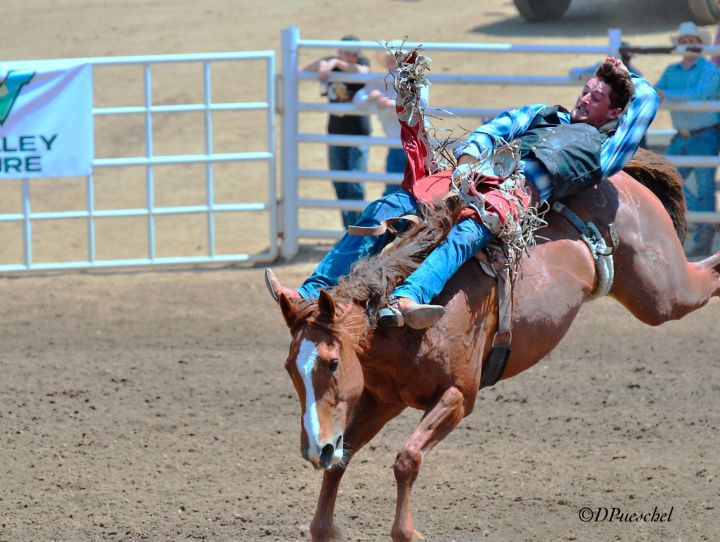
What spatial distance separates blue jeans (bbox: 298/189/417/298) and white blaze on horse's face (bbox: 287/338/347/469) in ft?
1.39

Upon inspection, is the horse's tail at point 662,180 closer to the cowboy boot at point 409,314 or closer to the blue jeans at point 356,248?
the blue jeans at point 356,248

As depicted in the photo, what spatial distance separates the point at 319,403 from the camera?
334cm

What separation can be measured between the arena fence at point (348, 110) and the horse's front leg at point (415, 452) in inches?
188

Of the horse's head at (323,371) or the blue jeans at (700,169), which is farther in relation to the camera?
the blue jeans at (700,169)

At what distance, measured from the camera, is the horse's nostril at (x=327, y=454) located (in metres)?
3.30

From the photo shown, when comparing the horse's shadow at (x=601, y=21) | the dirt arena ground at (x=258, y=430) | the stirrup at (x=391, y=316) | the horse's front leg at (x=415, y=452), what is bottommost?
the dirt arena ground at (x=258, y=430)

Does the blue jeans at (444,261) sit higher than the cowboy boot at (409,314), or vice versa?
the blue jeans at (444,261)

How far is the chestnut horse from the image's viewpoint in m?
3.40

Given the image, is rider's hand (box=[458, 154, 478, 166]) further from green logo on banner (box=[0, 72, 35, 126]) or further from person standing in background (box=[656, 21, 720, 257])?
green logo on banner (box=[0, 72, 35, 126])

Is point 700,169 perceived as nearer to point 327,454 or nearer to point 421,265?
point 421,265

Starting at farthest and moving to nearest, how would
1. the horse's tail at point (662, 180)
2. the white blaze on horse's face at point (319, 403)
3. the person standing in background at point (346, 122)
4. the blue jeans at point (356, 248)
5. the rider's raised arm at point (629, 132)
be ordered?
the person standing in background at point (346, 122), the horse's tail at point (662, 180), the rider's raised arm at point (629, 132), the blue jeans at point (356, 248), the white blaze on horse's face at point (319, 403)

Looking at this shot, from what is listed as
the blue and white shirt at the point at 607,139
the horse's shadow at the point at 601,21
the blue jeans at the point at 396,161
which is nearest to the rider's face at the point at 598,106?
the blue and white shirt at the point at 607,139

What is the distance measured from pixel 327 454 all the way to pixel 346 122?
607 centimetres

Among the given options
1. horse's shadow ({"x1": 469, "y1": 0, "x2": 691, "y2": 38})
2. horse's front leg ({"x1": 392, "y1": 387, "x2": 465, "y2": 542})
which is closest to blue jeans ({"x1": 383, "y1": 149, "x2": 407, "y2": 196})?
horse's front leg ({"x1": 392, "y1": 387, "x2": 465, "y2": 542})
